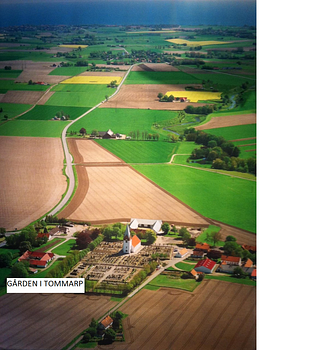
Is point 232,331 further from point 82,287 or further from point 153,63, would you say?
point 153,63

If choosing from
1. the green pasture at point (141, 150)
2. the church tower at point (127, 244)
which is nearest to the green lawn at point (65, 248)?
the church tower at point (127, 244)

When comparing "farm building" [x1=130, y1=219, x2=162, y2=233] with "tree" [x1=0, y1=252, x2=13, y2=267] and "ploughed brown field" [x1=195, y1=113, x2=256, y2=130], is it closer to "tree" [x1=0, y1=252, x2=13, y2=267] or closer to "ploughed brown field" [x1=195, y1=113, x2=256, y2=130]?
"ploughed brown field" [x1=195, y1=113, x2=256, y2=130]

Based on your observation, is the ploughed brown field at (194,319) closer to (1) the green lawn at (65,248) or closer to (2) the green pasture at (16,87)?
(1) the green lawn at (65,248)

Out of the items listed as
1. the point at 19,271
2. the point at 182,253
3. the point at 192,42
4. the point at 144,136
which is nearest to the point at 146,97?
the point at 144,136

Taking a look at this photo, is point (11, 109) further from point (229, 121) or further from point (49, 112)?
point (229, 121)
